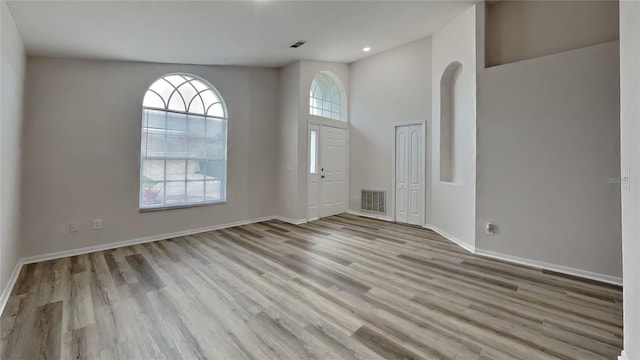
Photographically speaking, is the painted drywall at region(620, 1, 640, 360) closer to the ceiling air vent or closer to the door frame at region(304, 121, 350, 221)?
the ceiling air vent

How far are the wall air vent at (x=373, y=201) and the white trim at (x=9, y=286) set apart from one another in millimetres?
5081

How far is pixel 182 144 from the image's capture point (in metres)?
4.21

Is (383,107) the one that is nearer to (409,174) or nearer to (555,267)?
(409,174)

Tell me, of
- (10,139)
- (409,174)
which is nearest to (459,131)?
(409,174)

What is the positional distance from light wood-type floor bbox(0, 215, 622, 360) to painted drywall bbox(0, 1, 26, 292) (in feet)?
1.19

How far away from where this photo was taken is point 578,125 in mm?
2791

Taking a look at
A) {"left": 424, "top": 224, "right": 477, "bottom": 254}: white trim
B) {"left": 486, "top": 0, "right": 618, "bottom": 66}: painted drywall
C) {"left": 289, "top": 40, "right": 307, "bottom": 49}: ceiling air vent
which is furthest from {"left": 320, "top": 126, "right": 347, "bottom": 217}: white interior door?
{"left": 486, "top": 0, "right": 618, "bottom": 66}: painted drywall

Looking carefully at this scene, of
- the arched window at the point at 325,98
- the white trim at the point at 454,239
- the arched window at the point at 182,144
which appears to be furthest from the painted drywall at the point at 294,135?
the white trim at the point at 454,239

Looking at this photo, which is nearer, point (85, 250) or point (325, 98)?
point (85, 250)

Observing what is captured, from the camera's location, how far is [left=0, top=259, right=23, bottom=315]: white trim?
2111mm

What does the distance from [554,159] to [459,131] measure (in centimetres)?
138

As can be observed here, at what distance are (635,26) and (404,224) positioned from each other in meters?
4.00

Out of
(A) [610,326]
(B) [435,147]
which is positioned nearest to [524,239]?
(A) [610,326]

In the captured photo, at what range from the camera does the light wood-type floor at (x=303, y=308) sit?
165 centimetres
